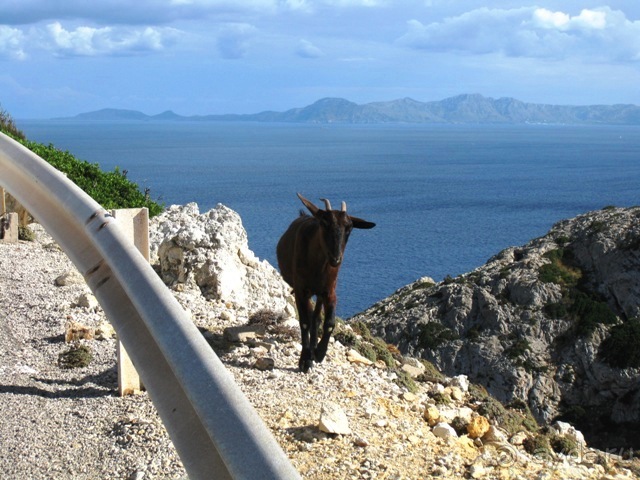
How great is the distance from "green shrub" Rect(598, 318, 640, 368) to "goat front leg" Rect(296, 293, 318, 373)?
1419 cm

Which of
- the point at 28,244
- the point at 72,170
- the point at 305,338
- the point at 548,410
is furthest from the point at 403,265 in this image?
the point at 305,338

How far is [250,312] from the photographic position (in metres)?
9.73

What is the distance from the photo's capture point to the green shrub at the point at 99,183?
58.1 feet

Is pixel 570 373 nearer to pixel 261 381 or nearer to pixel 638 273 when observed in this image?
pixel 638 273

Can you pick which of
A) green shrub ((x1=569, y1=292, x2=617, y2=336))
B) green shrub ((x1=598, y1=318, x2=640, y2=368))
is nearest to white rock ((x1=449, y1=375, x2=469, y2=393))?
green shrub ((x1=598, y1=318, x2=640, y2=368))

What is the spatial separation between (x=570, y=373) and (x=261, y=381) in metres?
15.1

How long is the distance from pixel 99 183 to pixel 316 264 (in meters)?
11.4

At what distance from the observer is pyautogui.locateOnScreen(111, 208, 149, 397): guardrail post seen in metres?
6.31

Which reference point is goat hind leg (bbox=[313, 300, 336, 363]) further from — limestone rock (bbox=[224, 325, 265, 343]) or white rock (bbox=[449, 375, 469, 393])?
white rock (bbox=[449, 375, 469, 393])

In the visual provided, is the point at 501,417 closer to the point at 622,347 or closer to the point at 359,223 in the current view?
the point at 359,223

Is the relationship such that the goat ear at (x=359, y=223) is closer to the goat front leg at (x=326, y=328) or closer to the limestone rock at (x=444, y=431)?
the goat front leg at (x=326, y=328)

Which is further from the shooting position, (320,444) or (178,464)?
(320,444)

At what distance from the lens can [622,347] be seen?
20.7 meters

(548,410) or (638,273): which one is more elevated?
(638,273)
